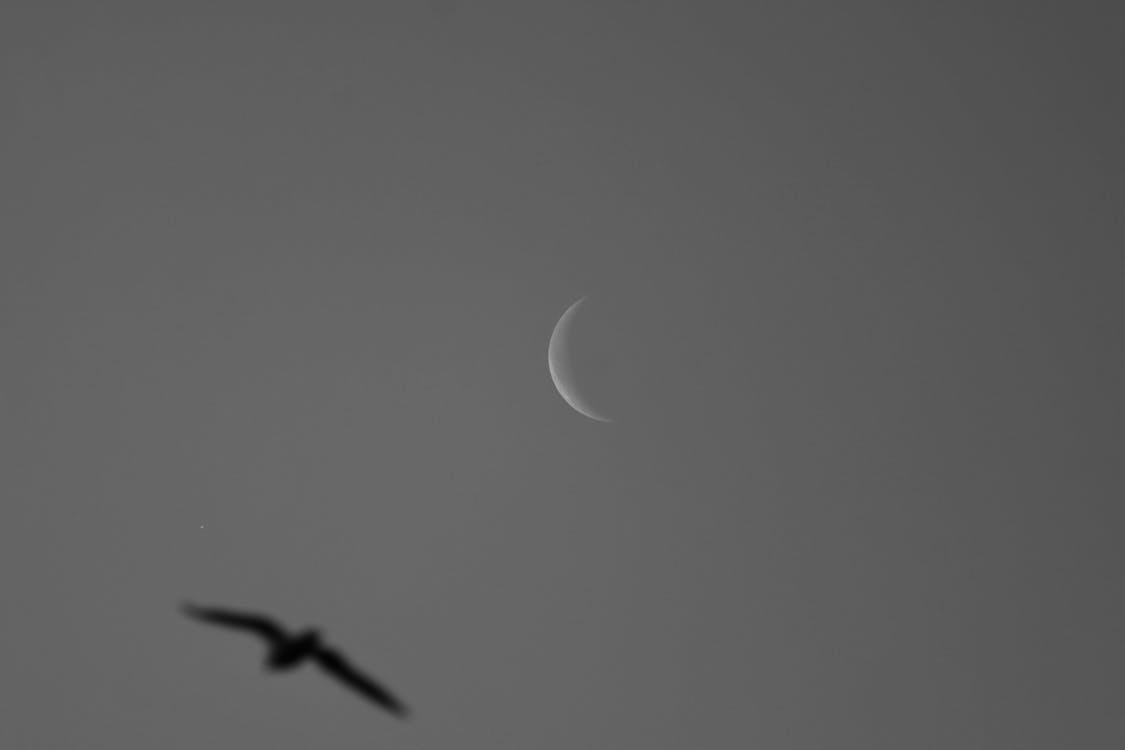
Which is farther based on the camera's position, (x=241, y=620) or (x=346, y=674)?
(x=346, y=674)

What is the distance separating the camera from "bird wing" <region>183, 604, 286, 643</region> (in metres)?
22.2

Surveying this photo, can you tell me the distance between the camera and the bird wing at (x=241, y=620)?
22250 mm

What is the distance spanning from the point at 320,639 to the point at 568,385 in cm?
8044

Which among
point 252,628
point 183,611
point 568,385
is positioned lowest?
point 183,611

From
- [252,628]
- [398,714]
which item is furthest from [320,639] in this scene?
[398,714]

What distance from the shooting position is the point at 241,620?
79.1 feet

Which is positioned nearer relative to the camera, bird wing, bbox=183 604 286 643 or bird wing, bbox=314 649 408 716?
bird wing, bbox=183 604 286 643

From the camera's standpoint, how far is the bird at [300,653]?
2444 centimetres

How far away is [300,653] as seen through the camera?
25750 millimetres

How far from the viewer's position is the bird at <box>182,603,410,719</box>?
2444 cm

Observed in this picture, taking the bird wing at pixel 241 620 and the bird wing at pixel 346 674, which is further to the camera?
the bird wing at pixel 346 674

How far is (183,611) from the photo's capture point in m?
21.2

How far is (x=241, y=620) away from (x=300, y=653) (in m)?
2.07

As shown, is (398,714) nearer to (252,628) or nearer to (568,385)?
(252,628)
